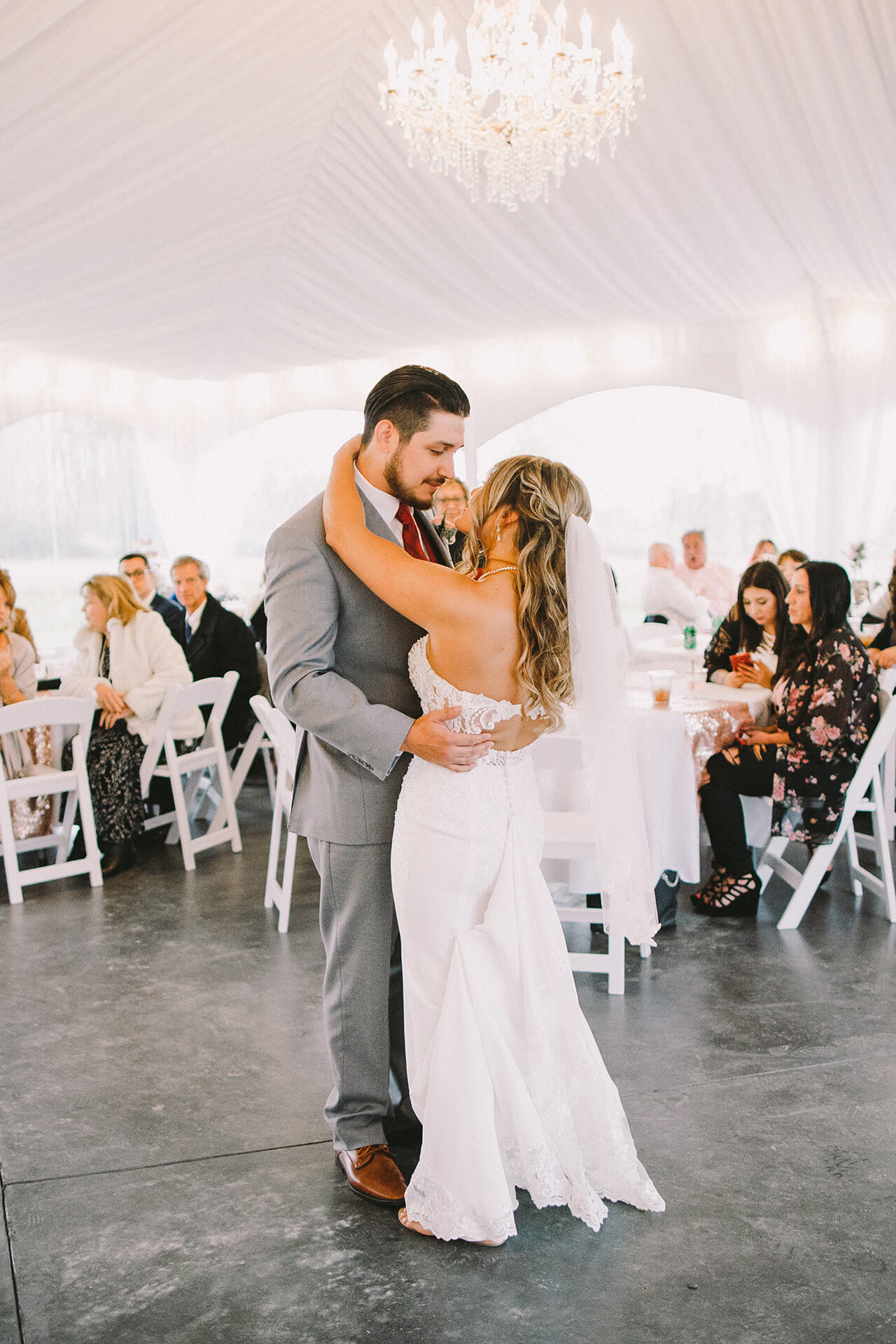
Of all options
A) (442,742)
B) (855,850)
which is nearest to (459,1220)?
(442,742)

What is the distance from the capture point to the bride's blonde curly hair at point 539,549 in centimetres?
218

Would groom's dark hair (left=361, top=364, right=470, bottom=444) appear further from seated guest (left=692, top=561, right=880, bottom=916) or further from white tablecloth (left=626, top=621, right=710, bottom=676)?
white tablecloth (left=626, top=621, right=710, bottom=676)

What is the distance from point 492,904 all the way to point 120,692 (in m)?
3.43

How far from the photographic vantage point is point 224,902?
4574 mm

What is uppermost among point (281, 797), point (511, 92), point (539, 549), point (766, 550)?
point (511, 92)

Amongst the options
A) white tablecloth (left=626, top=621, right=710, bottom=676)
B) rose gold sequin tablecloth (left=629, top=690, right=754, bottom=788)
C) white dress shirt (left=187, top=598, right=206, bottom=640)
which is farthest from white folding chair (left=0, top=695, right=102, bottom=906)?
white tablecloth (left=626, top=621, right=710, bottom=676)

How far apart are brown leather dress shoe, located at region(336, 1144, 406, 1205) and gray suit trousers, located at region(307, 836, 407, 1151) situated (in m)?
0.02

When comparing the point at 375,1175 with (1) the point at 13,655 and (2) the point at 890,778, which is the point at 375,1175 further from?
(1) the point at 13,655

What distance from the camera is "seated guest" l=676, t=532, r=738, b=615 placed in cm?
924

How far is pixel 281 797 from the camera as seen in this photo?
448 centimetres

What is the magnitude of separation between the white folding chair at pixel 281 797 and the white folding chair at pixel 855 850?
1.83 m

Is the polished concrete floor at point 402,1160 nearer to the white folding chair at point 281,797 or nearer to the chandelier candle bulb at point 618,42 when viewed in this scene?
the white folding chair at point 281,797

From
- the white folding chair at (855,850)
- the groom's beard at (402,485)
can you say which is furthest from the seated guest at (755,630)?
the groom's beard at (402,485)

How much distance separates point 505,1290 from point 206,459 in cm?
1165
